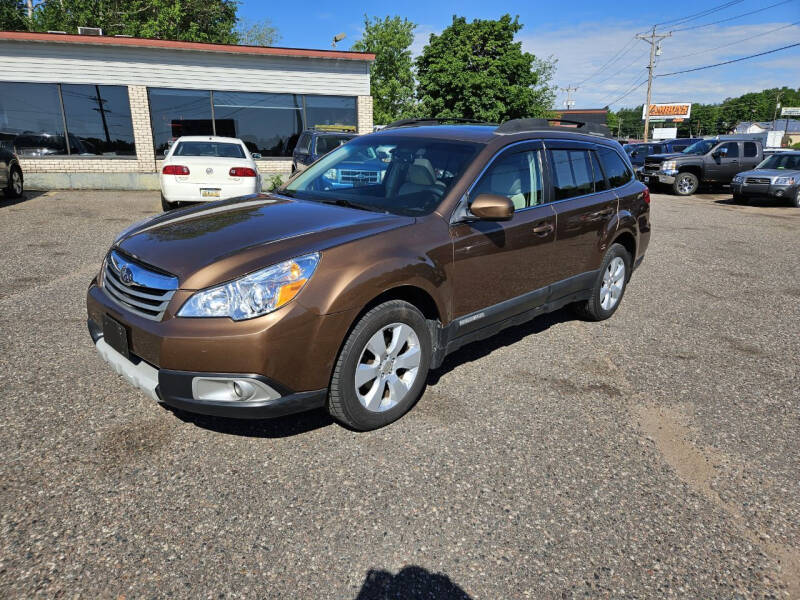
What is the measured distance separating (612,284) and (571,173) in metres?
1.39

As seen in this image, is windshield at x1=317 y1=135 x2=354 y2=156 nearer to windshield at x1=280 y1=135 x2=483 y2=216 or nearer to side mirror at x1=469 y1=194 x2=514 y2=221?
windshield at x1=280 y1=135 x2=483 y2=216

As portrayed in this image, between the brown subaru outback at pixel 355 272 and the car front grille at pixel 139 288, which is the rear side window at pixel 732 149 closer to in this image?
the brown subaru outback at pixel 355 272

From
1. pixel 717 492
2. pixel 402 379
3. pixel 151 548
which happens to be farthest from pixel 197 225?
pixel 717 492

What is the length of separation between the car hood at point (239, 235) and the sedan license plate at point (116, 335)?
1.20 feet

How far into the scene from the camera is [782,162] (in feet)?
54.1

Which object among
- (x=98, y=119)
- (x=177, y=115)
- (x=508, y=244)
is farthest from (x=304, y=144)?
(x=508, y=244)

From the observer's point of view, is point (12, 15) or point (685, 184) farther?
point (12, 15)

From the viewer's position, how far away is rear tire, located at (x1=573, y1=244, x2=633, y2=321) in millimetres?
5004

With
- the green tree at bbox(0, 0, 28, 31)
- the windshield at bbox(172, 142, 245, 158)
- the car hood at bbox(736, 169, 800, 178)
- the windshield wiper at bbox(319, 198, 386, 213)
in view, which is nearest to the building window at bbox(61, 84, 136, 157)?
the windshield at bbox(172, 142, 245, 158)

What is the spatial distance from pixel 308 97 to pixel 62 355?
15.2m

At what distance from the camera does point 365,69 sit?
58.3 ft

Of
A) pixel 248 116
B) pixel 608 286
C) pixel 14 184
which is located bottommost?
pixel 608 286

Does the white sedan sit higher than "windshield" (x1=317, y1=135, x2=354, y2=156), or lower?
lower

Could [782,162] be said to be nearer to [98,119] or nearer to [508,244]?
[508,244]
